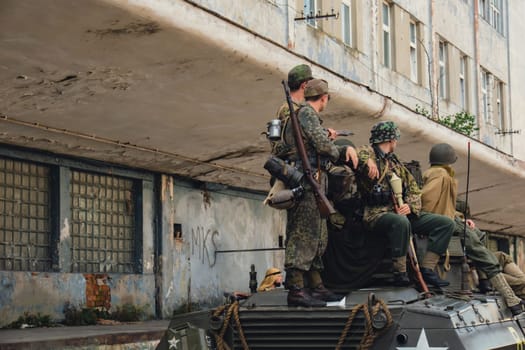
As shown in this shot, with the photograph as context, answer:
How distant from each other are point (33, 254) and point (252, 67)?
4056mm

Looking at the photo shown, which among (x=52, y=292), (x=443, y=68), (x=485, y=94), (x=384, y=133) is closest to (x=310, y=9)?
(x=52, y=292)

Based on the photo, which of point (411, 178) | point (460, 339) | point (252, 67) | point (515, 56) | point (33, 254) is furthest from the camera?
point (515, 56)

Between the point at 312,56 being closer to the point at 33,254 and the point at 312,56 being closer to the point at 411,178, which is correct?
the point at 33,254

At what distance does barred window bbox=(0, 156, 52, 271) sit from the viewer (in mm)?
14453

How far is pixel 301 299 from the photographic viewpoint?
7.57 m

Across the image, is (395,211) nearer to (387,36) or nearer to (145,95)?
(145,95)

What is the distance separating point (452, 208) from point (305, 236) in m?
1.74

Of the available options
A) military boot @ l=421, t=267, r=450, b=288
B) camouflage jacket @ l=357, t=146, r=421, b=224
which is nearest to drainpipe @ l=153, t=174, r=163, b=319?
camouflage jacket @ l=357, t=146, r=421, b=224

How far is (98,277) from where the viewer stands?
52.2ft

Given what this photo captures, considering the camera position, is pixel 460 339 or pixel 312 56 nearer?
Answer: pixel 460 339

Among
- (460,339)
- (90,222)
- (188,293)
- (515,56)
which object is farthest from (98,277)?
(515,56)

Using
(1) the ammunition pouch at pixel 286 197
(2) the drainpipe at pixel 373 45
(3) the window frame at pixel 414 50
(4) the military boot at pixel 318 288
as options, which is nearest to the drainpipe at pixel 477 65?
(3) the window frame at pixel 414 50

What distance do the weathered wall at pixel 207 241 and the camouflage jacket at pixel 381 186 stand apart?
9.34m

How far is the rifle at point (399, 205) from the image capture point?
8102mm
